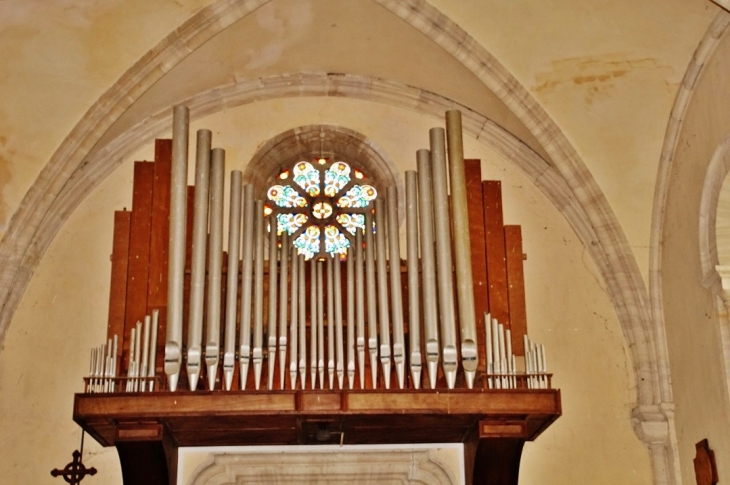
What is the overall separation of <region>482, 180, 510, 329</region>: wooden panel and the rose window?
1832 mm

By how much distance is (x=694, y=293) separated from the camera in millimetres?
9398

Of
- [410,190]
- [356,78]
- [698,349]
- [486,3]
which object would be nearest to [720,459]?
[698,349]

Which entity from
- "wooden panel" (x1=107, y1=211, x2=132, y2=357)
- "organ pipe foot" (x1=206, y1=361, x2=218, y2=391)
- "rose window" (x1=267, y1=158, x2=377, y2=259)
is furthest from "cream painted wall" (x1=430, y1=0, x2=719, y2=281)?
"organ pipe foot" (x1=206, y1=361, x2=218, y2=391)

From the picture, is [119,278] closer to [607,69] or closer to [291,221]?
[291,221]

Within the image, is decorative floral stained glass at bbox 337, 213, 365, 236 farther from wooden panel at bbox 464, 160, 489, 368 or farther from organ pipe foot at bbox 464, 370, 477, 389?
organ pipe foot at bbox 464, 370, 477, 389

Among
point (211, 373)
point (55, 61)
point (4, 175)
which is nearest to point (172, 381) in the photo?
point (211, 373)

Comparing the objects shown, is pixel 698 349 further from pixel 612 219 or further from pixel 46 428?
pixel 46 428

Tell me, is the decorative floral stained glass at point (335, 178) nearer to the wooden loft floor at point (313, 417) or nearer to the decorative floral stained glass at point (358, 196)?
the decorative floral stained glass at point (358, 196)

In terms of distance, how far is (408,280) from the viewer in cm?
916

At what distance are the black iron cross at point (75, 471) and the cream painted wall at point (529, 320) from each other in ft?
0.82

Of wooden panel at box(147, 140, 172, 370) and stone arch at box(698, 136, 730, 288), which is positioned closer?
stone arch at box(698, 136, 730, 288)

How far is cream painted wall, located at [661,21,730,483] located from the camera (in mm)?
8859

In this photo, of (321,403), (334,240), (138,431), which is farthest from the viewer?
(334,240)

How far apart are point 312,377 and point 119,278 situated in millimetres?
1738
